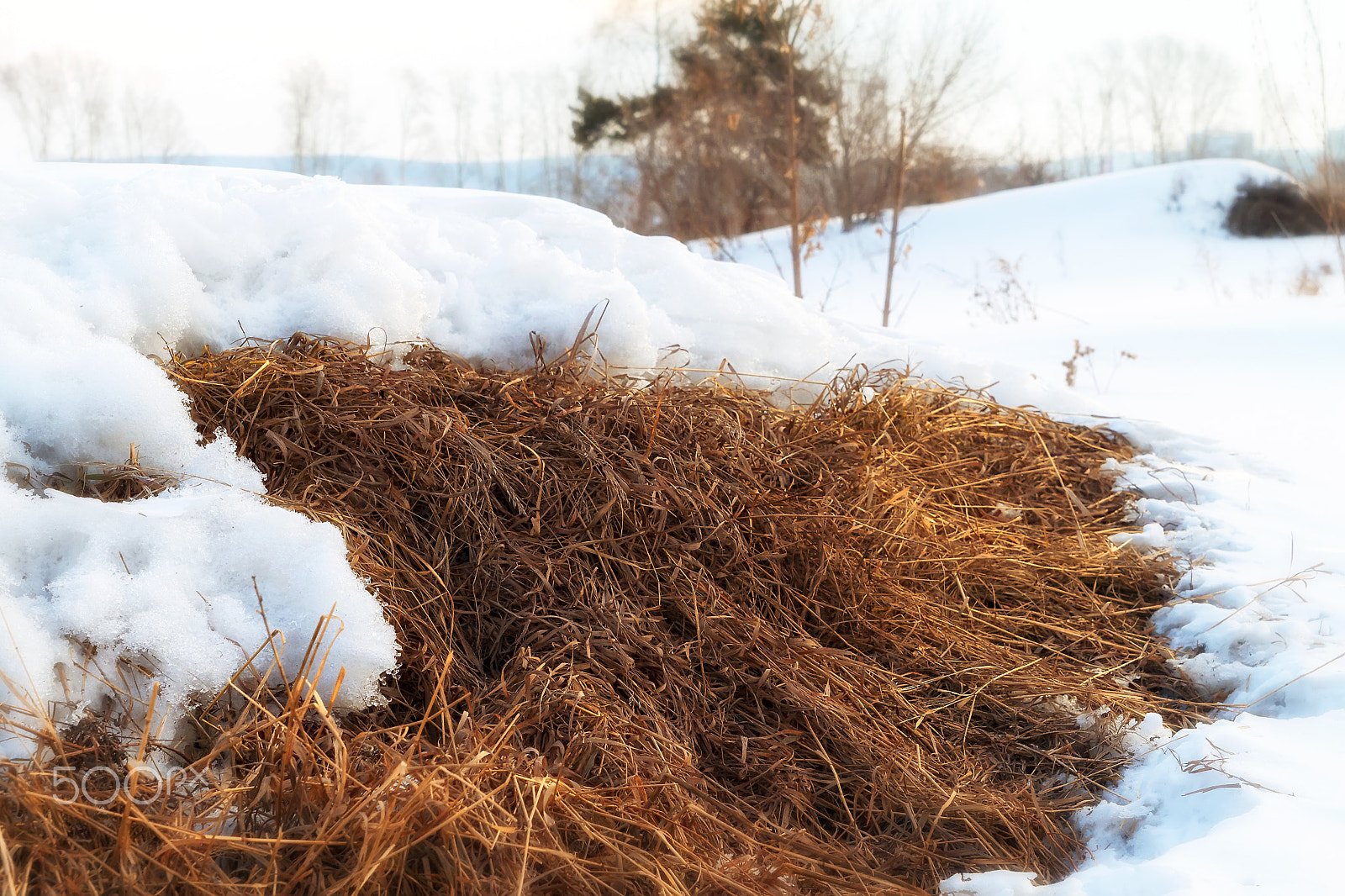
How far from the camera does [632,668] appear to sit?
1.38 metres

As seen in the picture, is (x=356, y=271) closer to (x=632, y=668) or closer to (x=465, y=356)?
(x=465, y=356)

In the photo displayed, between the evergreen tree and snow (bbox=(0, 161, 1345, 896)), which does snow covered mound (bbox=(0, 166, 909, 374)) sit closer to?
snow (bbox=(0, 161, 1345, 896))

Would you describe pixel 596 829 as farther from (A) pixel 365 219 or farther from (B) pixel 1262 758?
(A) pixel 365 219

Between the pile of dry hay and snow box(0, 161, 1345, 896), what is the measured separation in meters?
Answer: 0.10

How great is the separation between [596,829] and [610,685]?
0.99 feet

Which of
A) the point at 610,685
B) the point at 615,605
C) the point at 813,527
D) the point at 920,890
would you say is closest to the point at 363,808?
the point at 610,685

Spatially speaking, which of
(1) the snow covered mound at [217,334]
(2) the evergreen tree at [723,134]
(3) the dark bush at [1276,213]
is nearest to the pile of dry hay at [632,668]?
(1) the snow covered mound at [217,334]

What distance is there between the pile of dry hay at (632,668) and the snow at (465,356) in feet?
0.33

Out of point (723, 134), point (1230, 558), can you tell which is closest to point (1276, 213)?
point (723, 134)

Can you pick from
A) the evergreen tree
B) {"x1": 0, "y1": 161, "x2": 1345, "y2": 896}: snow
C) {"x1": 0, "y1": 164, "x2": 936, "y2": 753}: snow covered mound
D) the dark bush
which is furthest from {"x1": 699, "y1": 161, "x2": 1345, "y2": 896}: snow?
the evergreen tree

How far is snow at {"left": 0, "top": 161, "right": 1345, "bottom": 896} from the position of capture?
1118 millimetres

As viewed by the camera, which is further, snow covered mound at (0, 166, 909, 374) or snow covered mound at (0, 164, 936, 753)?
snow covered mound at (0, 166, 909, 374)

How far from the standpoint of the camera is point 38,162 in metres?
2.02

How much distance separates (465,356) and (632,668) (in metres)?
0.94
